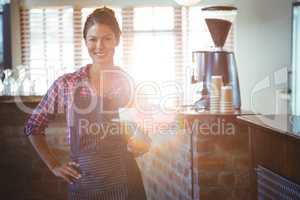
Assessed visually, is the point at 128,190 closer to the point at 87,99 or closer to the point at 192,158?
the point at 87,99

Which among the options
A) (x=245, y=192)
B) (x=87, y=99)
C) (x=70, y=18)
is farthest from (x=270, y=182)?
(x=70, y=18)

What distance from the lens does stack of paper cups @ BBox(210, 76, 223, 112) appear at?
217 centimetres

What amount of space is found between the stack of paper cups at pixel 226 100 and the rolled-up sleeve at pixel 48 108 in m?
0.90

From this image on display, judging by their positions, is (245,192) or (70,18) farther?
(70,18)

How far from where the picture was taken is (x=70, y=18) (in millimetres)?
4758

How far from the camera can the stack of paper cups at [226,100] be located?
214 cm

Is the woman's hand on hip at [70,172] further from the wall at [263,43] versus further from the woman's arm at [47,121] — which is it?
the wall at [263,43]

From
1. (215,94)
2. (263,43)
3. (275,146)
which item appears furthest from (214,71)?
(263,43)

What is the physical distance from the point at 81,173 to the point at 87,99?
246 millimetres

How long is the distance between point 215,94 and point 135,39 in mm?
2740

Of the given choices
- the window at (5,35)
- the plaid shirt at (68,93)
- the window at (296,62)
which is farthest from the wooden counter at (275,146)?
the window at (5,35)

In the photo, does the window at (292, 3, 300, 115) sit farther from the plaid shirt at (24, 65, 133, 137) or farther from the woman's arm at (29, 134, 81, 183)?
the woman's arm at (29, 134, 81, 183)

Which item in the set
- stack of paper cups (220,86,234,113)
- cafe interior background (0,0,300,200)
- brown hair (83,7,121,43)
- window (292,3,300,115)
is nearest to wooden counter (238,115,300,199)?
stack of paper cups (220,86,234,113)

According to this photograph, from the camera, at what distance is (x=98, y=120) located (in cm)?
145
